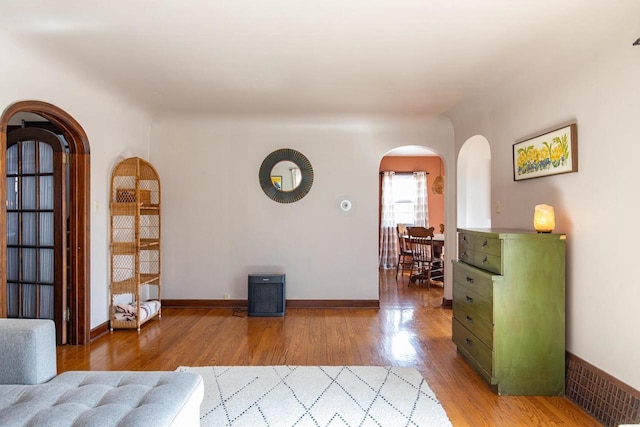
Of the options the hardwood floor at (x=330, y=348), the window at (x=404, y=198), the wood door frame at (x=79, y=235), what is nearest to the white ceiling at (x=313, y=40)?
the wood door frame at (x=79, y=235)

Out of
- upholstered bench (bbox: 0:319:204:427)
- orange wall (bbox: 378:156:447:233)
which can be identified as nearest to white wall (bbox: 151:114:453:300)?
upholstered bench (bbox: 0:319:204:427)

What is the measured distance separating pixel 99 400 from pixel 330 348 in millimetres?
2048

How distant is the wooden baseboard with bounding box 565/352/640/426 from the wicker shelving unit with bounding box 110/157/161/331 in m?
3.81

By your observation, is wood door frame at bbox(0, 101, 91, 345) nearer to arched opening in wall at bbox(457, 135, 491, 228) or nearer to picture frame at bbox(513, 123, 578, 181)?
picture frame at bbox(513, 123, 578, 181)

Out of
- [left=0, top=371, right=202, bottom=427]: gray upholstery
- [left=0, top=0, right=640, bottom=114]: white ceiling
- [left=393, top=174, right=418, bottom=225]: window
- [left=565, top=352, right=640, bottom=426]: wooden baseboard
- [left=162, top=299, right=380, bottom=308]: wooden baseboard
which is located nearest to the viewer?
A: [left=0, top=371, right=202, bottom=427]: gray upholstery

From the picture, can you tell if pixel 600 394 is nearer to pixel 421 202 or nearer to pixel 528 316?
pixel 528 316

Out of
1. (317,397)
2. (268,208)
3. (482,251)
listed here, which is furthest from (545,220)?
(268,208)

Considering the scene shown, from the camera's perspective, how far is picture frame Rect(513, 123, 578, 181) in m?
2.43

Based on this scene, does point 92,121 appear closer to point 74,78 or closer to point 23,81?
point 74,78

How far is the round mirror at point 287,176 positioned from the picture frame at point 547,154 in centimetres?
244

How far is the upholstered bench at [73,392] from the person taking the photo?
1.33 meters

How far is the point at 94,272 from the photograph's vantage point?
348 centimetres

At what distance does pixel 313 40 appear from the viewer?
2496 mm

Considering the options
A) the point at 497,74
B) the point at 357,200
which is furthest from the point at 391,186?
the point at 497,74
